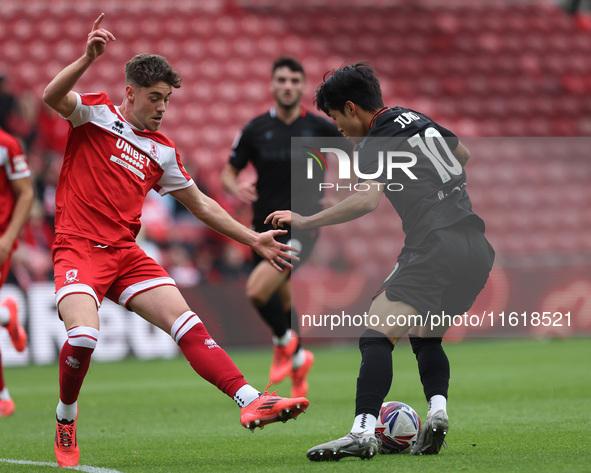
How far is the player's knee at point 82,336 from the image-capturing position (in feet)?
14.7

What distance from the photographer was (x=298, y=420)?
6461 millimetres

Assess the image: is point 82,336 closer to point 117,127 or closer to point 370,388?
point 117,127

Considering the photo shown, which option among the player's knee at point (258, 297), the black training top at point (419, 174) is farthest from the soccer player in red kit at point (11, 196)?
the black training top at point (419, 174)

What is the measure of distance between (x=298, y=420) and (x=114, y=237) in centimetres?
237

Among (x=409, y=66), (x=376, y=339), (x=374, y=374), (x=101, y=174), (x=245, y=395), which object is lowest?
(x=245, y=395)

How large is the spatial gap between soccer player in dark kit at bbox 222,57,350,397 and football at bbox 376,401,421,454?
9.41 ft

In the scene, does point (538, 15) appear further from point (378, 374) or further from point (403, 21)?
point (378, 374)

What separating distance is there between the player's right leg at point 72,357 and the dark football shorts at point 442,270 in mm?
1497

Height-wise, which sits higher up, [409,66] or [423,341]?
[409,66]

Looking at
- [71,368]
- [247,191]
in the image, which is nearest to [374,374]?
[71,368]

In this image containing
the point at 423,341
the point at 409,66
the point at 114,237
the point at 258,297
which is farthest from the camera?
the point at 409,66

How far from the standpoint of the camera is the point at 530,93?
1845 cm

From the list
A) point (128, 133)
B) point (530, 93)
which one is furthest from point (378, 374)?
point (530, 93)

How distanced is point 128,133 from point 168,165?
31 cm
